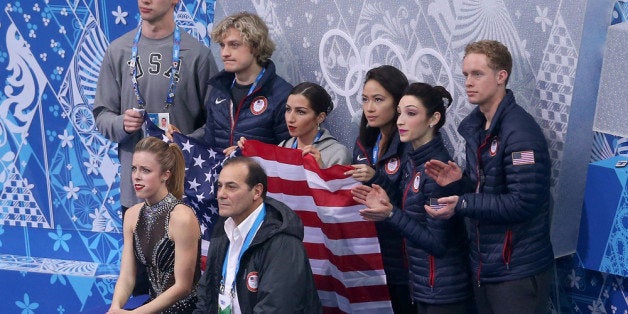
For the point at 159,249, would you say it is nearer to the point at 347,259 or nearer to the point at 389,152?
the point at 347,259

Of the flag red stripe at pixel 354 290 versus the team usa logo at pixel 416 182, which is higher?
the team usa logo at pixel 416 182

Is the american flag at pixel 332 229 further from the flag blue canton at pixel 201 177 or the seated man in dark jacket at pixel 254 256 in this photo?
the seated man in dark jacket at pixel 254 256

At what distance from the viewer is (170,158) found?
704 centimetres

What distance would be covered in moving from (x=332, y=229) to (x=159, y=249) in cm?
103

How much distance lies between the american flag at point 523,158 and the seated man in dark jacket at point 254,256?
1.21 m

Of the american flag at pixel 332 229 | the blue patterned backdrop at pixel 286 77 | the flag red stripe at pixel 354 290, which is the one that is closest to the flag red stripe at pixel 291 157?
the american flag at pixel 332 229

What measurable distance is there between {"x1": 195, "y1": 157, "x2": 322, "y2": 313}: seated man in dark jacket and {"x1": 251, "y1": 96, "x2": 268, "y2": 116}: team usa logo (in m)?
0.98

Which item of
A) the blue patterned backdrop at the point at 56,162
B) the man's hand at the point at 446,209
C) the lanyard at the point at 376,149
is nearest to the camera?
the man's hand at the point at 446,209

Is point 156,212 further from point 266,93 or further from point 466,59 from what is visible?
point 466,59

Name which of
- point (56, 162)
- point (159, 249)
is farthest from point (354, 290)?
point (56, 162)

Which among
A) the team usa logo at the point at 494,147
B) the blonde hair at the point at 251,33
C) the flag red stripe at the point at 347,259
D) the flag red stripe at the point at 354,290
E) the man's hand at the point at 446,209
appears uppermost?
the blonde hair at the point at 251,33

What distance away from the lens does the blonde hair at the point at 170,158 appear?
700 cm

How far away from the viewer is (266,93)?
298 inches

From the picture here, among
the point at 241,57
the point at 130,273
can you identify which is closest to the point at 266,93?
the point at 241,57
